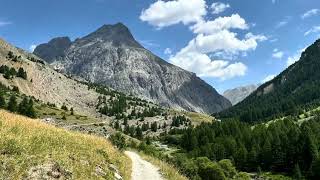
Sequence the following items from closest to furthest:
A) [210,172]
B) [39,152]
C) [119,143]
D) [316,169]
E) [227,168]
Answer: [39,152] < [119,143] < [210,172] < [227,168] < [316,169]

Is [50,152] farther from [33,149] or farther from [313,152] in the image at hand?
[313,152]

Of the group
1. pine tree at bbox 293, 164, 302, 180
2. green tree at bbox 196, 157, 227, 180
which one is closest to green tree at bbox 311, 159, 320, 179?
pine tree at bbox 293, 164, 302, 180

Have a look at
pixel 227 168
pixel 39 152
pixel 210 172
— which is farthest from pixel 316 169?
pixel 39 152

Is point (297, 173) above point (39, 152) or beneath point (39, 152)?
beneath

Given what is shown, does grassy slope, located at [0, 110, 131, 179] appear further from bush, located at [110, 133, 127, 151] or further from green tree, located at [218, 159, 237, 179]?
green tree, located at [218, 159, 237, 179]

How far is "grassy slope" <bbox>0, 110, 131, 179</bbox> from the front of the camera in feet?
64.8

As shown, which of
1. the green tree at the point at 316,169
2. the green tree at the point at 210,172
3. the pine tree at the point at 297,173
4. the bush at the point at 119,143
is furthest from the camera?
the pine tree at the point at 297,173

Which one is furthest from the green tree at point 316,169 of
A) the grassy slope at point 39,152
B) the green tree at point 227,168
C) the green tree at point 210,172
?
the grassy slope at point 39,152

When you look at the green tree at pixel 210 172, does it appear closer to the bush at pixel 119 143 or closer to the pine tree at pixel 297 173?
the pine tree at pixel 297 173

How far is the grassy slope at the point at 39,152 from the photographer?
19.8 metres

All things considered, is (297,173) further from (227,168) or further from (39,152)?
(39,152)

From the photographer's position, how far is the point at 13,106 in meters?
177

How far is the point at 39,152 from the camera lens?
72.6 ft

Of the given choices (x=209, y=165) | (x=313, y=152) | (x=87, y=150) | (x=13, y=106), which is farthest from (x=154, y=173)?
(x=313, y=152)
